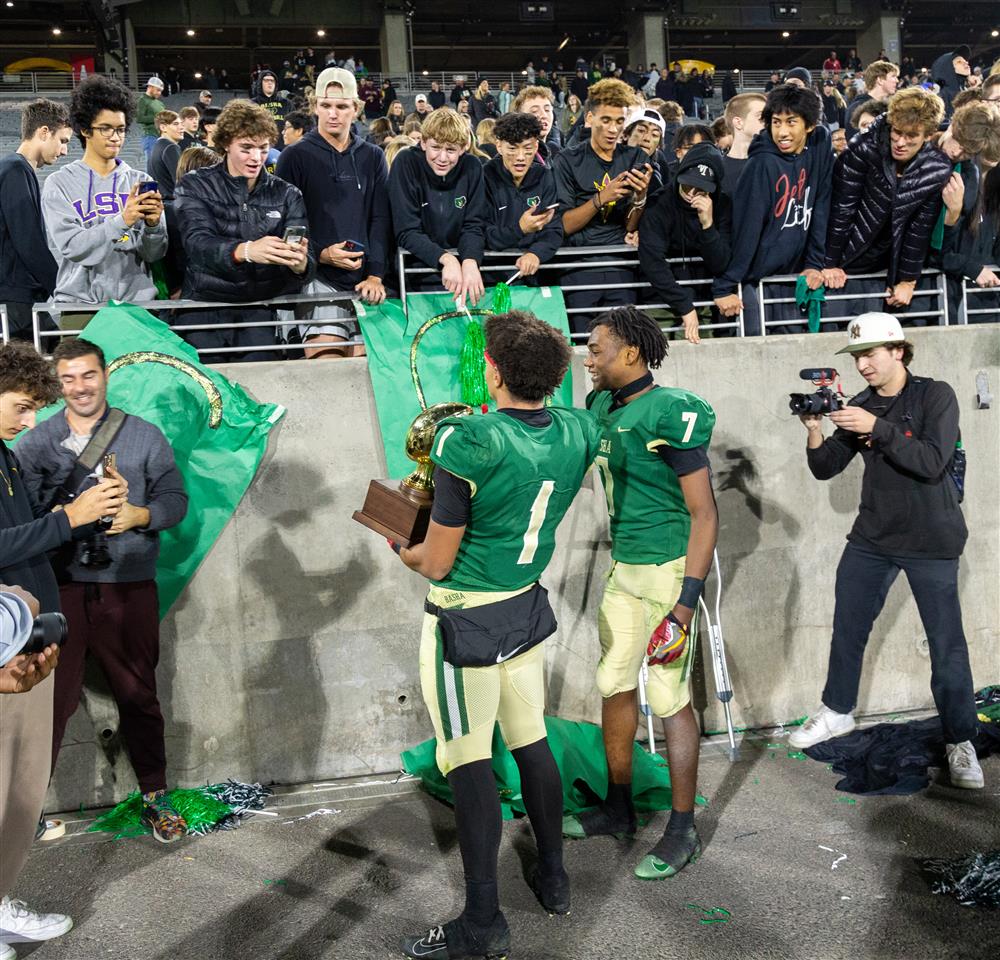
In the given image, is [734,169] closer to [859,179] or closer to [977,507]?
[859,179]

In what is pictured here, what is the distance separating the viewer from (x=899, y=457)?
5.27 metres

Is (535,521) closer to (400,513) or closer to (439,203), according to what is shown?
(400,513)

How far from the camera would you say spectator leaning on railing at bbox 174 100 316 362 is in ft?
18.6

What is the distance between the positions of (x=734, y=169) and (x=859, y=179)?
0.87m

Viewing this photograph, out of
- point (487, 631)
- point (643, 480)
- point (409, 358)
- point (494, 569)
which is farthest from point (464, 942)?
point (409, 358)

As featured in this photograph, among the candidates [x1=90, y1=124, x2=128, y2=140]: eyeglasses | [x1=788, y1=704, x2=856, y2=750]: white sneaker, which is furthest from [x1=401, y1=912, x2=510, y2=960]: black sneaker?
[x1=90, y1=124, x2=128, y2=140]: eyeglasses

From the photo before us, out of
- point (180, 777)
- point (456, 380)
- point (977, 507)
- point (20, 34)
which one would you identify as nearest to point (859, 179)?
point (977, 507)

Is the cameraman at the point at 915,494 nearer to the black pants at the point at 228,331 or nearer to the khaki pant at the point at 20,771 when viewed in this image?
the black pants at the point at 228,331

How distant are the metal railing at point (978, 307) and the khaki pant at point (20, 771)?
5912 mm

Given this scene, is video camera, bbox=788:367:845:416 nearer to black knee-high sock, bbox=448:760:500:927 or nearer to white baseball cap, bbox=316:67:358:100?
black knee-high sock, bbox=448:760:500:927

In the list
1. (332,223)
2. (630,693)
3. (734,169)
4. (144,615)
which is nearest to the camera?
(630,693)

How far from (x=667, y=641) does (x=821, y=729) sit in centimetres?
212

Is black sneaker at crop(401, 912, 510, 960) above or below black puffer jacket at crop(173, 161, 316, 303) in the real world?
below

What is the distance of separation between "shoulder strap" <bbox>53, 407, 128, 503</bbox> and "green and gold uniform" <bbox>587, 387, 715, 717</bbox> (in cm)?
230
